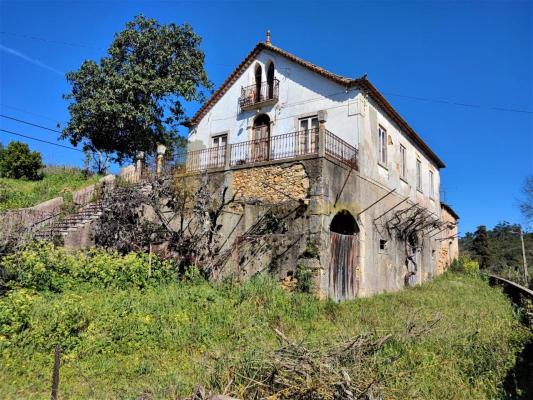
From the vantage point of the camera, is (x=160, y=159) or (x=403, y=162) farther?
(x=403, y=162)

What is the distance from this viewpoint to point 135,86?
22828mm

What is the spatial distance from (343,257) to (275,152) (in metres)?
4.67

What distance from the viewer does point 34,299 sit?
26.6 feet

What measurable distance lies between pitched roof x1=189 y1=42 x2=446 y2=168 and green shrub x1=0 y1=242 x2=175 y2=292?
8962 mm

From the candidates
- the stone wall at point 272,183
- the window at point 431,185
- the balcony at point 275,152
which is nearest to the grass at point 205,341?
the stone wall at point 272,183

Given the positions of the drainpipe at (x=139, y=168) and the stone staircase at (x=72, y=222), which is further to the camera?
the drainpipe at (x=139, y=168)

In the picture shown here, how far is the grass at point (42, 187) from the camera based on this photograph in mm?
18078

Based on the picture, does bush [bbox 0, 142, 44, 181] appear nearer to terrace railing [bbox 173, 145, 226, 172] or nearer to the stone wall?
terrace railing [bbox 173, 145, 226, 172]

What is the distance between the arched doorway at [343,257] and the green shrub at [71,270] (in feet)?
15.0

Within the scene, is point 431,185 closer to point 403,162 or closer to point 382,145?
point 403,162

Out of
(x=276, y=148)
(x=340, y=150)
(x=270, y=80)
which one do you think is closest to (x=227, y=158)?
(x=276, y=148)

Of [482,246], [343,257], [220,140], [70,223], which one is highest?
[220,140]

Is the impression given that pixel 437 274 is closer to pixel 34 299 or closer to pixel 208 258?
pixel 208 258

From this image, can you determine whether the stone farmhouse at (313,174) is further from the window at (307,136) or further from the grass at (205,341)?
the grass at (205,341)
